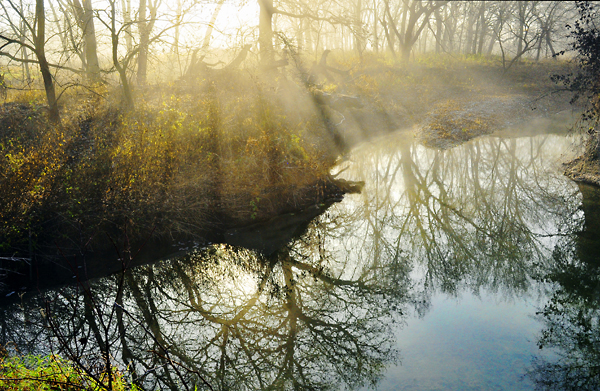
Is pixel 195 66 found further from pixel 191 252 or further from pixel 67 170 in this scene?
pixel 191 252

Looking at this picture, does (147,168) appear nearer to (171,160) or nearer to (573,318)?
(171,160)

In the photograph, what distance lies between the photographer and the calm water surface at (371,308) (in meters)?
4.77

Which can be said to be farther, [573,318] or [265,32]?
[265,32]

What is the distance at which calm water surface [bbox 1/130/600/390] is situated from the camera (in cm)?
477

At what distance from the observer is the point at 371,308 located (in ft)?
20.4

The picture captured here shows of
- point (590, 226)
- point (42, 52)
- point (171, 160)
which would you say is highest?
point (42, 52)

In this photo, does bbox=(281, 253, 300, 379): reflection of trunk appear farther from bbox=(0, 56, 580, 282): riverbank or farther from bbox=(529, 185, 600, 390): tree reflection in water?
bbox=(529, 185, 600, 390): tree reflection in water

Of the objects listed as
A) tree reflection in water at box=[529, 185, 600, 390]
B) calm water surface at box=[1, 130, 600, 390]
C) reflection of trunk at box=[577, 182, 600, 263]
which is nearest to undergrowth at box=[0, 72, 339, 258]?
calm water surface at box=[1, 130, 600, 390]

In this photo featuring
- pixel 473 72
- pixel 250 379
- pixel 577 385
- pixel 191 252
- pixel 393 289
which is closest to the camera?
pixel 577 385

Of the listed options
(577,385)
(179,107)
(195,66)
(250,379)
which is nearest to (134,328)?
(250,379)

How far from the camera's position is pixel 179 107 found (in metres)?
12.8

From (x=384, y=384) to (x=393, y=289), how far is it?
2335 millimetres

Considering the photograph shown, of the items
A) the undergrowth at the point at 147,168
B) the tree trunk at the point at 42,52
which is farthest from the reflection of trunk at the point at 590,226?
the tree trunk at the point at 42,52

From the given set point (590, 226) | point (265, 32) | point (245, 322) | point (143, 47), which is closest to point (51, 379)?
point (245, 322)
